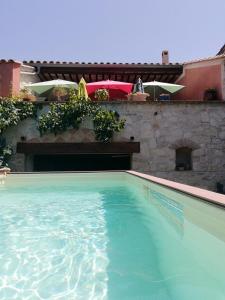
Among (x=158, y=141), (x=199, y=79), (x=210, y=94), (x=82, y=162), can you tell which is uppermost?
(x=199, y=79)

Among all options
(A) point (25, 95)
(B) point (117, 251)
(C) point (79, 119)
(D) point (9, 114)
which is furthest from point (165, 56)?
(B) point (117, 251)

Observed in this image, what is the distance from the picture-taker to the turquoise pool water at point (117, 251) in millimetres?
2613

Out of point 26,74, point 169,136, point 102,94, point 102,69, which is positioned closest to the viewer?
point 169,136

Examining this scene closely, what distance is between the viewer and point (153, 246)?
12.4ft

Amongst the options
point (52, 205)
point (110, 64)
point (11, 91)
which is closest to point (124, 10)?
point (110, 64)

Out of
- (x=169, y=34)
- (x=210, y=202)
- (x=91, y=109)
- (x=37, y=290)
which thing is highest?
(x=169, y=34)

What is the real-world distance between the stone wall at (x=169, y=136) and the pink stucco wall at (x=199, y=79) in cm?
186

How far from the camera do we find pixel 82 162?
18281 millimetres

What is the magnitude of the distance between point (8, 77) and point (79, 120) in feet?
13.5

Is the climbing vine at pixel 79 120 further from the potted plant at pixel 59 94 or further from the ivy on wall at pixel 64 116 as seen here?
the potted plant at pixel 59 94

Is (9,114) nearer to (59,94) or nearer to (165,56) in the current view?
(59,94)

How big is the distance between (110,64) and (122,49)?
15.7ft

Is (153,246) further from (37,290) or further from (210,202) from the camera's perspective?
(37,290)

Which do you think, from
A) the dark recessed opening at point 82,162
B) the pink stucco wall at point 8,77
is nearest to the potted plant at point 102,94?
the dark recessed opening at point 82,162
